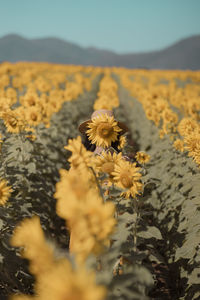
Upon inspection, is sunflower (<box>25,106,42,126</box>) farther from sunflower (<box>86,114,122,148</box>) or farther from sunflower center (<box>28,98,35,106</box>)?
sunflower (<box>86,114,122,148</box>)

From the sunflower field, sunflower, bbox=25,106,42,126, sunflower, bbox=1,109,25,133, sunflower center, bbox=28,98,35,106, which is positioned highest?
sunflower center, bbox=28,98,35,106

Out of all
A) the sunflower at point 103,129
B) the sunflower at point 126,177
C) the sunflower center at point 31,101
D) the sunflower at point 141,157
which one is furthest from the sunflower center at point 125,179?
the sunflower center at point 31,101

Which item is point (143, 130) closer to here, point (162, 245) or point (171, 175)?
point (171, 175)

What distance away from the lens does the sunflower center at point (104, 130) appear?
2736 mm

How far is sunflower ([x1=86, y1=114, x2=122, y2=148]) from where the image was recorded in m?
2.73

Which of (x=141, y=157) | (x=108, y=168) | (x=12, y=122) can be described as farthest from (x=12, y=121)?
(x=108, y=168)

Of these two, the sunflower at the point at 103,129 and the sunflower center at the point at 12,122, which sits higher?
the sunflower center at the point at 12,122

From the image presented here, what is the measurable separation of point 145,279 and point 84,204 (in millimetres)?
623

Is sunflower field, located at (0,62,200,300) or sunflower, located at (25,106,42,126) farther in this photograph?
sunflower, located at (25,106,42,126)

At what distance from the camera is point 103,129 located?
2777 millimetres

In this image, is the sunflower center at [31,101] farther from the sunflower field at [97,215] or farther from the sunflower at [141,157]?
the sunflower at [141,157]

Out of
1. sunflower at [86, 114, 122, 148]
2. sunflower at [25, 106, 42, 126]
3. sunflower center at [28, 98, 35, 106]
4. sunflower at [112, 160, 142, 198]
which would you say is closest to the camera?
sunflower at [112, 160, 142, 198]

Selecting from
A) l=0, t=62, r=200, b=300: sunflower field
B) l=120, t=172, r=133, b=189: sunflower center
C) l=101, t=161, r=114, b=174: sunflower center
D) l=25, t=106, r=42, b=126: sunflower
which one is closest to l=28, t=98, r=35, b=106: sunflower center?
l=0, t=62, r=200, b=300: sunflower field

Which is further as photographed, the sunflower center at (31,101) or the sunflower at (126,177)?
the sunflower center at (31,101)
